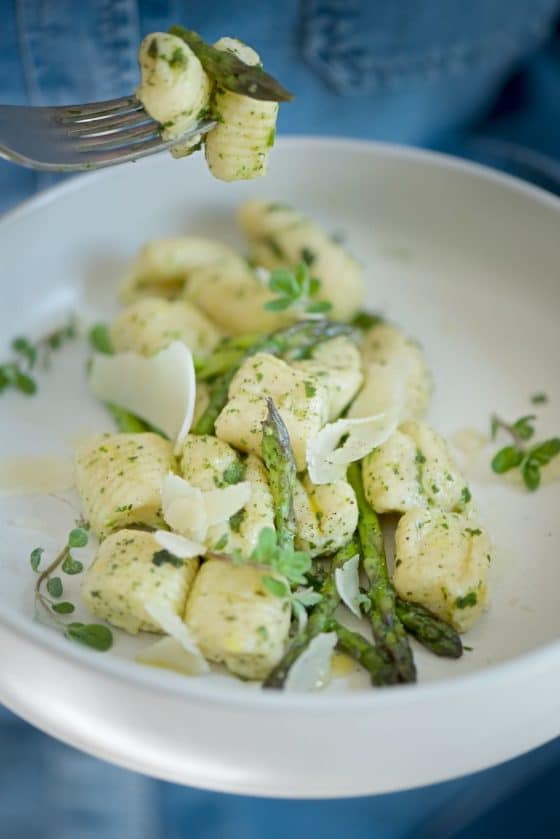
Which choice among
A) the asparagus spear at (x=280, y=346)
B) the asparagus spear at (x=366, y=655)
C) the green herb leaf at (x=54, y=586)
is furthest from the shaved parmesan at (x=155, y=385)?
the asparagus spear at (x=366, y=655)

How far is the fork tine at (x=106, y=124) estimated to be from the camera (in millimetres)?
1228

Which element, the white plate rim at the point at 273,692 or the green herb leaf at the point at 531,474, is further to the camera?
the green herb leaf at the point at 531,474

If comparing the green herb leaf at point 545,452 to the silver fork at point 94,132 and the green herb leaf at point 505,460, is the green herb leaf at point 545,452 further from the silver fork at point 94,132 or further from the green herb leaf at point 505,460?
the silver fork at point 94,132

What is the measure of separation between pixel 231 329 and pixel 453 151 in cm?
87

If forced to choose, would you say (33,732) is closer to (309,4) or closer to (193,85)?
(193,85)

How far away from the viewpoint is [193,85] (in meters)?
1.19

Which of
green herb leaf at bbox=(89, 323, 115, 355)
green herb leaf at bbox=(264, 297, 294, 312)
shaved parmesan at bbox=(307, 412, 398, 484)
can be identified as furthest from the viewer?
green herb leaf at bbox=(89, 323, 115, 355)

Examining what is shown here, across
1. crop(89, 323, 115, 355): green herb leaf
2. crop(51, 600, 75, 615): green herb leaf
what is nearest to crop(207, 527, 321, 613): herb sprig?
crop(51, 600, 75, 615): green herb leaf

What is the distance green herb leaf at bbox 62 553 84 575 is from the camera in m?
1.23

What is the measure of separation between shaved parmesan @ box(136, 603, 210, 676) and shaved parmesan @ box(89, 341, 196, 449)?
31cm

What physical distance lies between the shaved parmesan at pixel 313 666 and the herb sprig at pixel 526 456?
43 cm

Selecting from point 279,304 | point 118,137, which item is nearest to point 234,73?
point 118,137

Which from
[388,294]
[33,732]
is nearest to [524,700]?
[388,294]

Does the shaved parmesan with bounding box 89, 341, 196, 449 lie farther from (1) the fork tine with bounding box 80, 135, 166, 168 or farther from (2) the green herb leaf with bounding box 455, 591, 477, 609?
(2) the green herb leaf with bounding box 455, 591, 477, 609
